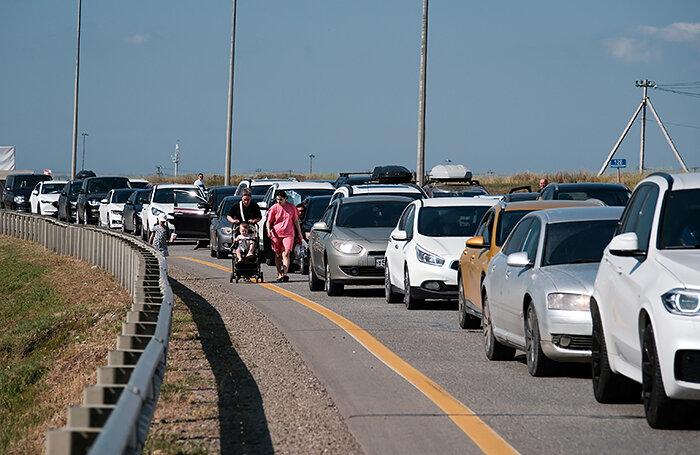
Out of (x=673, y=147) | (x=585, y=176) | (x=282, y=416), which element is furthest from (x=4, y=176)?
(x=282, y=416)

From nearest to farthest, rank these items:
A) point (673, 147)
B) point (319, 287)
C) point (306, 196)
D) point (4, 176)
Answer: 1. point (319, 287)
2. point (306, 196)
3. point (673, 147)
4. point (4, 176)

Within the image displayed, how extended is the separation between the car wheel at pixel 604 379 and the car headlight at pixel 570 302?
30.2 inches

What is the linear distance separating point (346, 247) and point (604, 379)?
10.9m

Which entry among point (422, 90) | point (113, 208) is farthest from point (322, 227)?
point (113, 208)

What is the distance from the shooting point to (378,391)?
9.50 m

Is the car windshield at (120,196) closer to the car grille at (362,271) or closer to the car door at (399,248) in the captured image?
the car grille at (362,271)

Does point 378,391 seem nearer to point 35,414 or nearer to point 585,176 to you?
point 35,414

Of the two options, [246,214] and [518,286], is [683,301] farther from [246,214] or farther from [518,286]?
[246,214]

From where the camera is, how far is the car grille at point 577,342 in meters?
9.82

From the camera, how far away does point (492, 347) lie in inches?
456

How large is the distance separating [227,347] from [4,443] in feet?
7.63

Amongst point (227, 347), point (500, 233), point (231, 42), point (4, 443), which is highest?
point (231, 42)

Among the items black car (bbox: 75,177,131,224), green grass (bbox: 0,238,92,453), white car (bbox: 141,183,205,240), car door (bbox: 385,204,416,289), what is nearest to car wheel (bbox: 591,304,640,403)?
green grass (bbox: 0,238,92,453)

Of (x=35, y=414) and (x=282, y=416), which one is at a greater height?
(x=282, y=416)
